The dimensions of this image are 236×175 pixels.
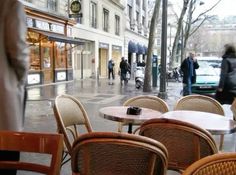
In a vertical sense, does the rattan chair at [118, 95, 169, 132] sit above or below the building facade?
below

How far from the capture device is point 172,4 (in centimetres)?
3641

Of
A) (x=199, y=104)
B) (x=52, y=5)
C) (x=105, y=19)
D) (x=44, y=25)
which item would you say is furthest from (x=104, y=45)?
(x=199, y=104)

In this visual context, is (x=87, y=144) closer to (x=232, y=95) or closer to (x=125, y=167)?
(x=125, y=167)

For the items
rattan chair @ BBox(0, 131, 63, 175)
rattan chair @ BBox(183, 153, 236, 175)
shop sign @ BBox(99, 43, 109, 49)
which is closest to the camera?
rattan chair @ BBox(183, 153, 236, 175)

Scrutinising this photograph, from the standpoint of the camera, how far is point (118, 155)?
2557mm

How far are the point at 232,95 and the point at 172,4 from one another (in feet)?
97.4

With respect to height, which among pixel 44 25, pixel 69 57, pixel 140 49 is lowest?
pixel 69 57

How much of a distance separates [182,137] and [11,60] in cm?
165

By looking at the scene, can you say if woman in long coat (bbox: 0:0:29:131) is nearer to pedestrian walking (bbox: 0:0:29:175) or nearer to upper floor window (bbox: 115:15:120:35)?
pedestrian walking (bbox: 0:0:29:175)

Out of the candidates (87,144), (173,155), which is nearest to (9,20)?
(87,144)

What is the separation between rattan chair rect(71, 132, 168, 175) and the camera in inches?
96.7

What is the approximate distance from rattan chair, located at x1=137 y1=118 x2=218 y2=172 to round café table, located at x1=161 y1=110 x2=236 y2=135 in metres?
0.46

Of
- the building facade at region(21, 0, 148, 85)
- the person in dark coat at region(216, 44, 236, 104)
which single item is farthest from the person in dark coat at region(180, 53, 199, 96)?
the building facade at region(21, 0, 148, 85)

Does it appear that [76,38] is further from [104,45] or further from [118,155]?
[118,155]
